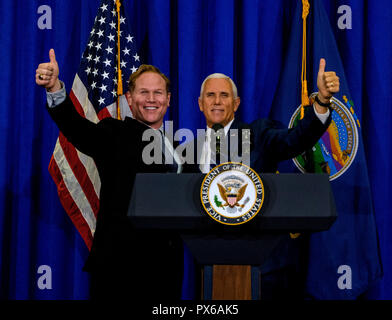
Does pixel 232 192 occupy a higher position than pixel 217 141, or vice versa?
pixel 217 141

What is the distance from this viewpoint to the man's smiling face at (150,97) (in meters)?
2.15

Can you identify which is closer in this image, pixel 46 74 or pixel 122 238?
pixel 46 74

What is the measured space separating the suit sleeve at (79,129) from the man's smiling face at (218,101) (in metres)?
0.44

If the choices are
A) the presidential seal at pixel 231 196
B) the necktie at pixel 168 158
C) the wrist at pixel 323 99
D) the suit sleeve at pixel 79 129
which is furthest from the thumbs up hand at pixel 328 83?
the suit sleeve at pixel 79 129

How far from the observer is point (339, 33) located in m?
2.91

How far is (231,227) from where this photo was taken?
1.33 m

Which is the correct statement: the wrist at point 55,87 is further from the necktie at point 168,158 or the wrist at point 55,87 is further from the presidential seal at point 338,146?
the presidential seal at point 338,146

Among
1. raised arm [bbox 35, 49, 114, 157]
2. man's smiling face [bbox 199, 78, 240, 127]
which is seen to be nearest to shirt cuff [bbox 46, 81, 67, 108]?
raised arm [bbox 35, 49, 114, 157]

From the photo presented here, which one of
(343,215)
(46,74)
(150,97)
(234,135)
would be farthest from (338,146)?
(46,74)

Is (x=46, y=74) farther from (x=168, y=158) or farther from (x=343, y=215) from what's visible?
(x=343, y=215)

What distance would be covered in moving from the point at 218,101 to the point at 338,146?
948 millimetres
